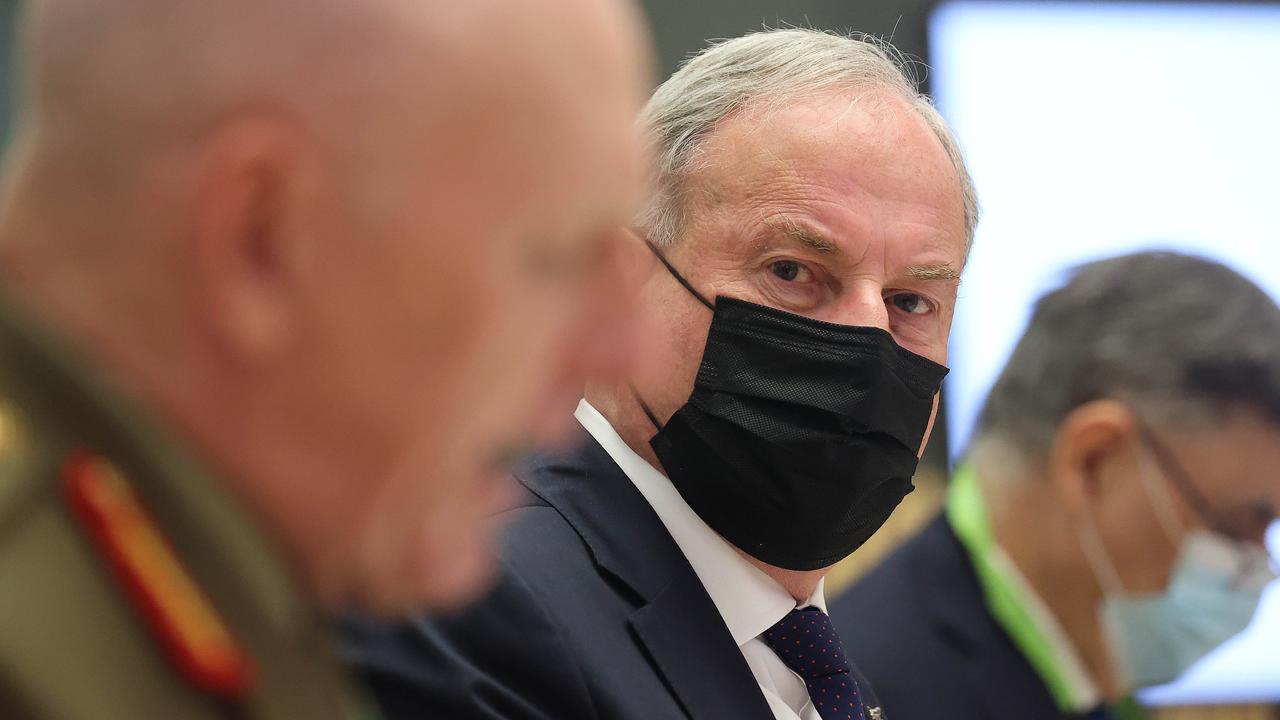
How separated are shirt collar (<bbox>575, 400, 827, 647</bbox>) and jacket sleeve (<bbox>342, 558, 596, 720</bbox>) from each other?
383 millimetres

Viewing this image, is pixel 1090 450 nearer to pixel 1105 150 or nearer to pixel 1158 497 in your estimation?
pixel 1158 497

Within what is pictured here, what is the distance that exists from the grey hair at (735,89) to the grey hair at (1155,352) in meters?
0.60

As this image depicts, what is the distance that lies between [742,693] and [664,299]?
619 mm

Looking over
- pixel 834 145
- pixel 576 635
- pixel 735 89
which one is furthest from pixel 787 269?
pixel 576 635

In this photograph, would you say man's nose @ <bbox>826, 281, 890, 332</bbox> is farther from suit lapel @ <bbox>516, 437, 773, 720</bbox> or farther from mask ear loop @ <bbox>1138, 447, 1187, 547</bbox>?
mask ear loop @ <bbox>1138, 447, 1187, 547</bbox>

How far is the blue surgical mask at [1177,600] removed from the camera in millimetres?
2783

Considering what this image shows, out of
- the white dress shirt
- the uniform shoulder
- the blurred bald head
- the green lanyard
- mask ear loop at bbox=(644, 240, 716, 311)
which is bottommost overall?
the green lanyard

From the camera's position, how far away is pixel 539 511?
1.96m

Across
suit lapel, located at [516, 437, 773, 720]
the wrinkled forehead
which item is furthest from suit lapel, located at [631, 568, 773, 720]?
the wrinkled forehead

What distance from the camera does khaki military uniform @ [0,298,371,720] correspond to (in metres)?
0.69

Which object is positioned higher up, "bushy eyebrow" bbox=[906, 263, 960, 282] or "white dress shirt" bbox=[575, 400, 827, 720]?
"bushy eyebrow" bbox=[906, 263, 960, 282]

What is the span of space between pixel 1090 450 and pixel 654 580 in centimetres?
119

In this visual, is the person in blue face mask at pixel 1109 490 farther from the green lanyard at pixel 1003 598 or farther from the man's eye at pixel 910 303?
the man's eye at pixel 910 303

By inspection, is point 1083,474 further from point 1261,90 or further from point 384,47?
point 1261,90
